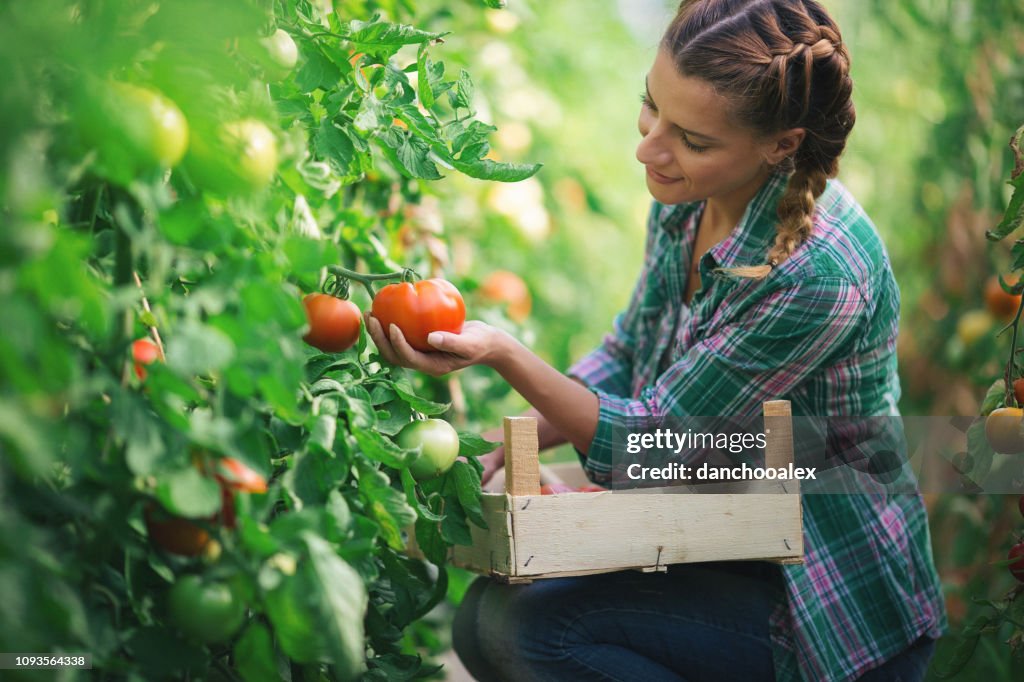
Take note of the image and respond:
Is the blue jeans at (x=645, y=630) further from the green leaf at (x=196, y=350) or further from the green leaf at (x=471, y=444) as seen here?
the green leaf at (x=196, y=350)

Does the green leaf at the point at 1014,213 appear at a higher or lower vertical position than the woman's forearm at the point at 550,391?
higher

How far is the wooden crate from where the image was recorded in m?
1.05

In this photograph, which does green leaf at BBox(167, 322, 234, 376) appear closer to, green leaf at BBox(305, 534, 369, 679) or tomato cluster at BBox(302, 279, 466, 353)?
green leaf at BBox(305, 534, 369, 679)

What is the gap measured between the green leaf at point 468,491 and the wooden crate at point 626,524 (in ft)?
0.05

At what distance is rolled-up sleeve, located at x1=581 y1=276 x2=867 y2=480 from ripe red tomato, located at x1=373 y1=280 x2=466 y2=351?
28cm

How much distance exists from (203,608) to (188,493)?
0.10 metres

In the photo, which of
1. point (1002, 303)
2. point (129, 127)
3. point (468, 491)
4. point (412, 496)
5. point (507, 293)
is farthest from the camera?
point (507, 293)

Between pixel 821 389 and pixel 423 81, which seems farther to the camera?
pixel 821 389

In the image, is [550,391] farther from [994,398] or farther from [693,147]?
[994,398]

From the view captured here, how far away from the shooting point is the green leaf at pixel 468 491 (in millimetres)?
1072

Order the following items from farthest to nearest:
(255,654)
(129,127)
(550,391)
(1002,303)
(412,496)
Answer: (1002,303) → (550,391) → (412,496) → (255,654) → (129,127)

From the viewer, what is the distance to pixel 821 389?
128cm

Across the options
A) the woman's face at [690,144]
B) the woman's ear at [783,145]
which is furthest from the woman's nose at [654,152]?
Answer: the woman's ear at [783,145]

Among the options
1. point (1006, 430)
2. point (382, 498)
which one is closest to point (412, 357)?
point (382, 498)
